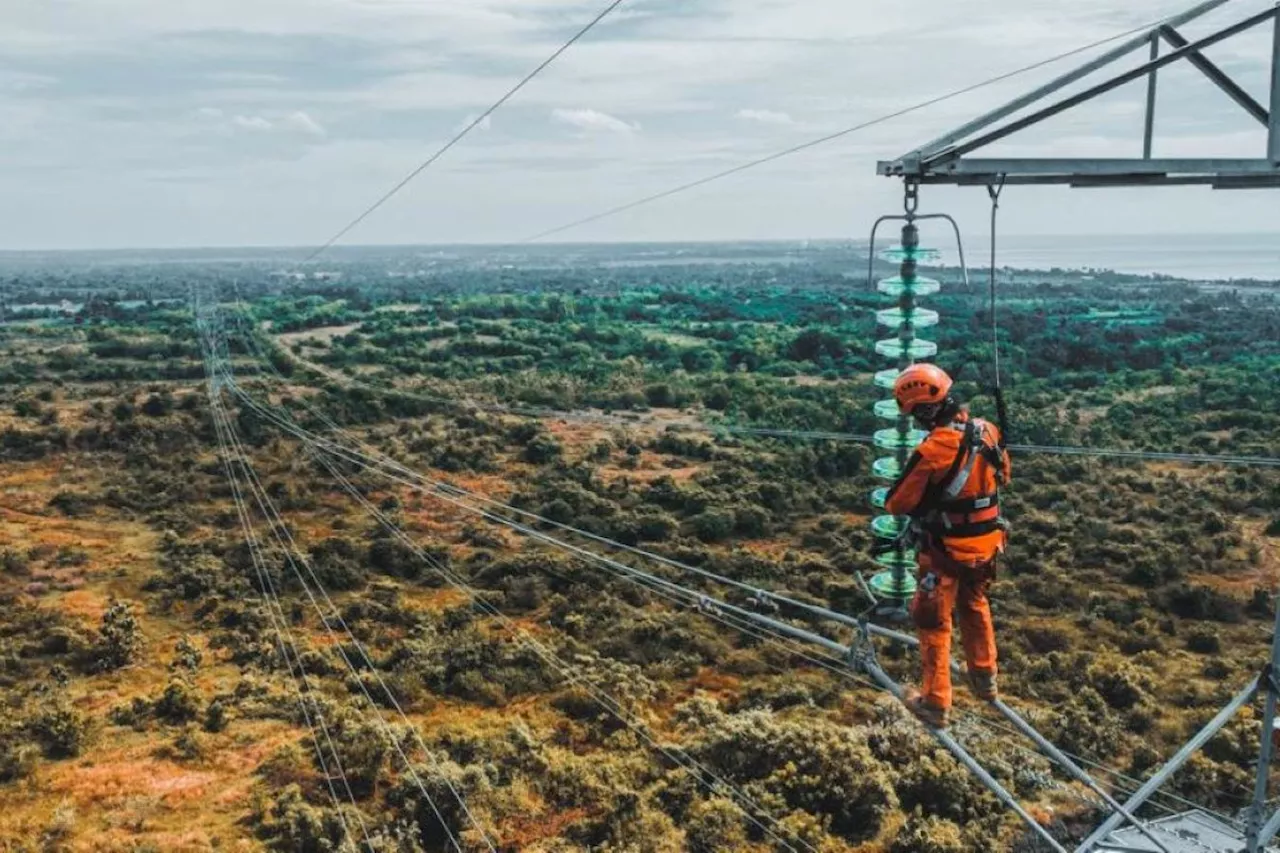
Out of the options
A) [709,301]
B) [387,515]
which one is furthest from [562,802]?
[709,301]

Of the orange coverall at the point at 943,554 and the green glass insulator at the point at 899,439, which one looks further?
the green glass insulator at the point at 899,439

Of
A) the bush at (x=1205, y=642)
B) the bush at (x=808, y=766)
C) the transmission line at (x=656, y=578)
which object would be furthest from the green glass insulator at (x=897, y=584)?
the bush at (x=1205, y=642)

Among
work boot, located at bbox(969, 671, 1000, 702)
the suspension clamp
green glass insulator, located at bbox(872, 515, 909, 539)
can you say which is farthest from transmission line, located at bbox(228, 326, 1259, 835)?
work boot, located at bbox(969, 671, 1000, 702)

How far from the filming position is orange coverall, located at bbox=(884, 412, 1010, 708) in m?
5.44

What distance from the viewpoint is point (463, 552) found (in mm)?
29531

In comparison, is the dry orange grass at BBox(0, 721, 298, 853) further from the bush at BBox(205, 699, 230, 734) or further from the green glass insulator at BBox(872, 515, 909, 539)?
the green glass insulator at BBox(872, 515, 909, 539)

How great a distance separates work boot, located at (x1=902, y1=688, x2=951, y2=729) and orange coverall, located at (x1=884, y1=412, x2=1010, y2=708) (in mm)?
26

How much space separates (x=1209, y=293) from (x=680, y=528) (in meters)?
127

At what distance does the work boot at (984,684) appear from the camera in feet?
19.1

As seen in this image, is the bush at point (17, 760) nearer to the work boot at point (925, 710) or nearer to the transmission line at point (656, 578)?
the transmission line at point (656, 578)

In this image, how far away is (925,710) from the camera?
A: 560 cm

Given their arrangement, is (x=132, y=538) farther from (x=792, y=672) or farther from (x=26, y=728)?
(x=792, y=672)

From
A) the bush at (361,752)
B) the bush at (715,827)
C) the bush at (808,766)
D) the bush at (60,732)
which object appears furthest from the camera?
the bush at (60,732)

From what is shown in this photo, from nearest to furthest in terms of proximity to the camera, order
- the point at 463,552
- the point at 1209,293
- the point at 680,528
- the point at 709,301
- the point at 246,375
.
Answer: the point at 463,552 < the point at 680,528 < the point at 246,375 < the point at 709,301 < the point at 1209,293
